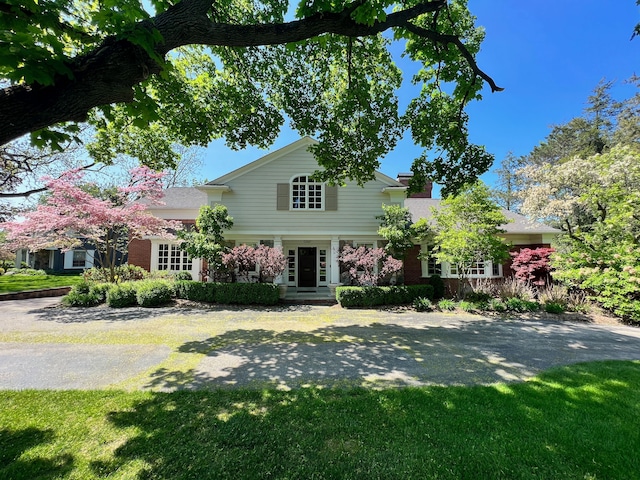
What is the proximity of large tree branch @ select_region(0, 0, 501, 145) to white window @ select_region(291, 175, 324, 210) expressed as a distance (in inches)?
389

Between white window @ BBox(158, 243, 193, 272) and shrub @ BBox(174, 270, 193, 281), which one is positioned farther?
white window @ BBox(158, 243, 193, 272)

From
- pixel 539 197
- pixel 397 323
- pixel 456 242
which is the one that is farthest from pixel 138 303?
pixel 539 197

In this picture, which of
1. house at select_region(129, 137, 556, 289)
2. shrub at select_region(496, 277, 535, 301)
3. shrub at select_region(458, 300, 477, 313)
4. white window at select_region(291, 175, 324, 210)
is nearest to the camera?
shrub at select_region(458, 300, 477, 313)

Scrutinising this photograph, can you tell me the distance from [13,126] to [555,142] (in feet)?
127

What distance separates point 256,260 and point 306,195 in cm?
422

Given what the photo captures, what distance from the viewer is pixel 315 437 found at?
2.81 metres

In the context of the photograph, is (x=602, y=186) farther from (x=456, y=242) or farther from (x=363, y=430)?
(x=363, y=430)

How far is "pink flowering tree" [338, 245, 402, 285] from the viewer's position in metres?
11.7

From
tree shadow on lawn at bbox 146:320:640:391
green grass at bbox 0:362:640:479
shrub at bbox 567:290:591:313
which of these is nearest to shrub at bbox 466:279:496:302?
shrub at bbox 567:290:591:313

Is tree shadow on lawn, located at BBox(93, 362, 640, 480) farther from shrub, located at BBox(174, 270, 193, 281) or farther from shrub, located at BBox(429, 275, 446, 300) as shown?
shrub, located at BBox(174, 270, 193, 281)

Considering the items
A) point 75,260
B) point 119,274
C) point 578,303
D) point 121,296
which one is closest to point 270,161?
point 121,296

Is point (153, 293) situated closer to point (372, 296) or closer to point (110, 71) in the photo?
point (372, 296)

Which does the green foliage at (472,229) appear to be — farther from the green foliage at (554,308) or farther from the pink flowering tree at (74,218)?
the pink flowering tree at (74,218)

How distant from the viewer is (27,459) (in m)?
2.47
